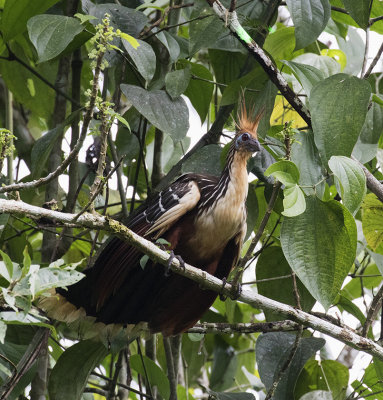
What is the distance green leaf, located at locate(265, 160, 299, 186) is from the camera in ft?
6.57

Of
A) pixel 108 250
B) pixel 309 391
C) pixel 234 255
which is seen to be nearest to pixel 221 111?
pixel 234 255

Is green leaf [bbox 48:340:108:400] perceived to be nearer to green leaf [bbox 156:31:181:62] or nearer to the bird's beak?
the bird's beak

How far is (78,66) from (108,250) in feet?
3.42

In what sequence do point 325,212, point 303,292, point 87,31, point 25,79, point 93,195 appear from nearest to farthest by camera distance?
point 93,195 < point 325,212 < point 87,31 < point 303,292 < point 25,79

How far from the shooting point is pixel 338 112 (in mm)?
2283

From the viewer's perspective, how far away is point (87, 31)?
2549 mm

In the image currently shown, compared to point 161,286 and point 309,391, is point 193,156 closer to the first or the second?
point 161,286

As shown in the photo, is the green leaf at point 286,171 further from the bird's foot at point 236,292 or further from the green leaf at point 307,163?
the bird's foot at point 236,292

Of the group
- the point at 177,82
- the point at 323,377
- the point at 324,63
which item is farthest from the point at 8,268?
the point at 324,63

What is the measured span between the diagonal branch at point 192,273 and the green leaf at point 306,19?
86 centimetres

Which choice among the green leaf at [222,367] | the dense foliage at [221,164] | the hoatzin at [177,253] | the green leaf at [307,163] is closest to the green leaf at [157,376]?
the dense foliage at [221,164]

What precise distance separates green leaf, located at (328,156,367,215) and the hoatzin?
0.68 metres

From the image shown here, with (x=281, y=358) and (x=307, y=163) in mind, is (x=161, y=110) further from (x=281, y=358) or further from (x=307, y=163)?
(x=281, y=358)

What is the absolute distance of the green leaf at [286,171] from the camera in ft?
6.57
